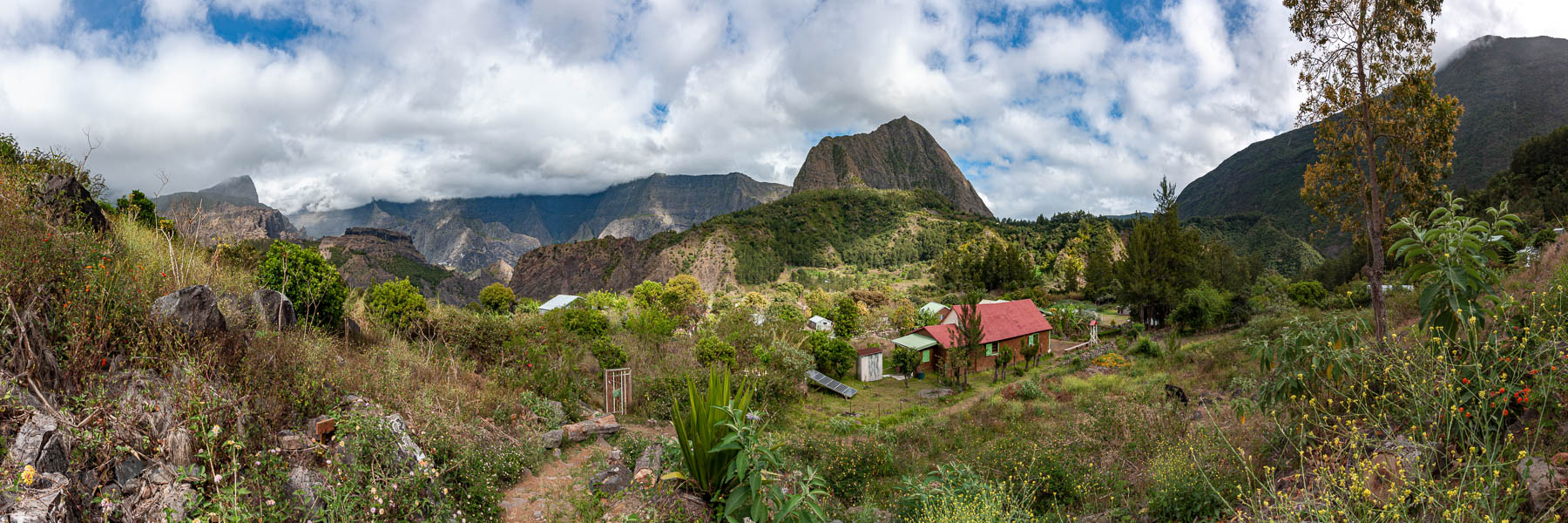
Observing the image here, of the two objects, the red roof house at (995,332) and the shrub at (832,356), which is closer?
the shrub at (832,356)

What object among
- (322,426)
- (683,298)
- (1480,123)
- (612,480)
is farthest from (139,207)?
(1480,123)

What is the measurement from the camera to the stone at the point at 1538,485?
8.32ft

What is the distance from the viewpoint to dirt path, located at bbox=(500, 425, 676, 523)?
16.4ft

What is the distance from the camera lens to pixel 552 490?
18.4 feet

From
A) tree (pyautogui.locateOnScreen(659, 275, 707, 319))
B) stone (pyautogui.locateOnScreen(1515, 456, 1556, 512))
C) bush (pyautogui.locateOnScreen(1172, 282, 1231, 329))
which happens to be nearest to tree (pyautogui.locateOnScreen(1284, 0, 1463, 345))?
stone (pyautogui.locateOnScreen(1515, 456, 1556, 512))

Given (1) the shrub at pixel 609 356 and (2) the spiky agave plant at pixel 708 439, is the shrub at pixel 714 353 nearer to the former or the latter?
(1) the shrub at pixel 609 356

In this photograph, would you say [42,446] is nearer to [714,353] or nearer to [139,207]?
[139,207]

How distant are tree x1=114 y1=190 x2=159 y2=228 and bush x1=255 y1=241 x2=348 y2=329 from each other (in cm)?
185

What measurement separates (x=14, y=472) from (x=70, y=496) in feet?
0.87

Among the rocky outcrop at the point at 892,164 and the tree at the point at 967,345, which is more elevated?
the rocky outcrop at the point at 892,164

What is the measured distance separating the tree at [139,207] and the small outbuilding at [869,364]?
673 inches

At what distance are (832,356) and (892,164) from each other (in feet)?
567

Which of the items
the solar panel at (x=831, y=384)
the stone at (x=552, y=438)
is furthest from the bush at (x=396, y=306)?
the solar panel at (x=831, y=384)

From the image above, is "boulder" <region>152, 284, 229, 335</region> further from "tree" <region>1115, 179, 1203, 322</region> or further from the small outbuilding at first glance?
"tree" <region>1115, 179, 1203, 322</region>
